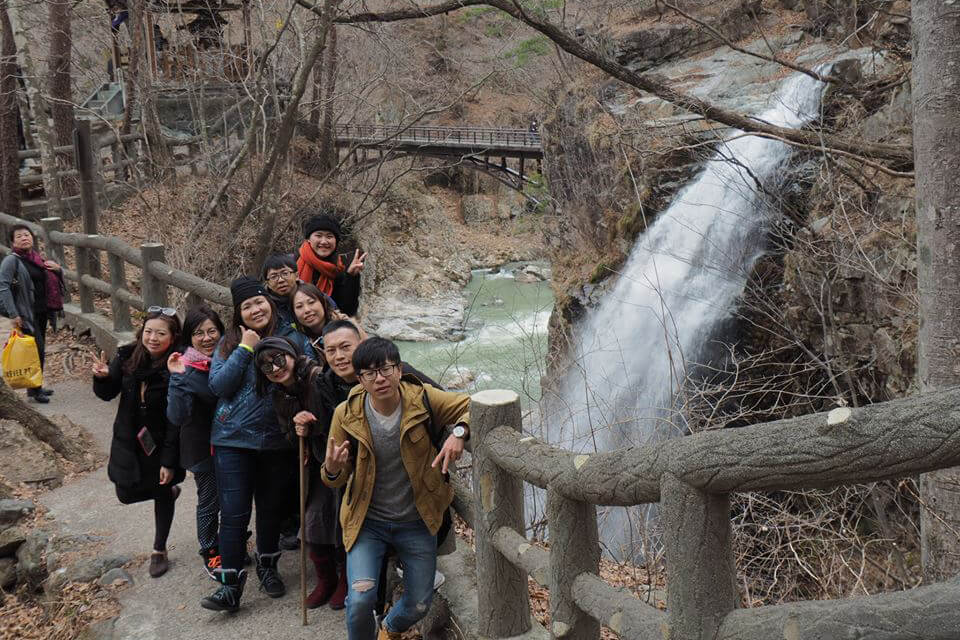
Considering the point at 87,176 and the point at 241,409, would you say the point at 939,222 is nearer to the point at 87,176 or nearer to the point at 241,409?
the point at 241,409

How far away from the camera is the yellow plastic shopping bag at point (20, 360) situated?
6.95m

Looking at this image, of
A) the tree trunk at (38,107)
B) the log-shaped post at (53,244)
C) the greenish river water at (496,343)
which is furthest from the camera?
the greenish river water at (496,343)

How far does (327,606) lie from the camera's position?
12.9ft

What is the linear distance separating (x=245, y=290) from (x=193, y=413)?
63 cm

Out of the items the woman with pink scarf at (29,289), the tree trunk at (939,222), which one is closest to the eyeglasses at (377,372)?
the tree trunk at (939,222)

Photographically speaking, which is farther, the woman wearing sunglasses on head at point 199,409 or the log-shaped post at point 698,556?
the woman wearing sunglasses on head at point 199,409

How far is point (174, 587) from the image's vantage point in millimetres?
4406

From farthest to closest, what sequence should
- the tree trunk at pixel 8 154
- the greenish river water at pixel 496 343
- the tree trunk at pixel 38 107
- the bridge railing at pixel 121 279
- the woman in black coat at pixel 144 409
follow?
1. the greenish river water at pixel 496 343
2. the tree trunk at pixel 8 154
3. the tree trunk at pixel 38 107
4. the bridge railing at pixel 121 279
5. the woman in black coat at pixel 144 409

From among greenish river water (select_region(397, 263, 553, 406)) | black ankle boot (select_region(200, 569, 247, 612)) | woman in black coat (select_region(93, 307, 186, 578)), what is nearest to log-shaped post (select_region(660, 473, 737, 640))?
black ankle boot (select_region(200, 569, 247, 612))

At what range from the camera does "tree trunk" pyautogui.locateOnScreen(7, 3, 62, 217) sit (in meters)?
13.0

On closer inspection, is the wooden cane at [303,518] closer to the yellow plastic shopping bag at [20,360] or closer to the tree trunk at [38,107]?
the yellow plastic shopping bag at [20,360]

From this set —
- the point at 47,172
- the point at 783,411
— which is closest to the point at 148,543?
the point at 783,411

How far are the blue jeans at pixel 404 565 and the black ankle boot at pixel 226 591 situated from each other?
2.87ft

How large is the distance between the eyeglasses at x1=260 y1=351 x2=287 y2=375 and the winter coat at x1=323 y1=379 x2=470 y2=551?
53cm
